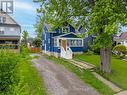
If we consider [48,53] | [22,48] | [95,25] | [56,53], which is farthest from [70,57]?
[22,48]

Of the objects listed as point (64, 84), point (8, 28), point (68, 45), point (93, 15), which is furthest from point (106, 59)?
point (8, 28)

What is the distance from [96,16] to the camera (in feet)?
77.8

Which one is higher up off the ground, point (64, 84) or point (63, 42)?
point (63, 42)

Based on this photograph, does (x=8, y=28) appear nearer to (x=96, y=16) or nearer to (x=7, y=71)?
(x=96, y=16)

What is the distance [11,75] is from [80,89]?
12.8 m

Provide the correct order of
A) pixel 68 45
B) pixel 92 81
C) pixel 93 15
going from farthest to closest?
pixel 68 45 → pixel 93 15 → pixel 92 81

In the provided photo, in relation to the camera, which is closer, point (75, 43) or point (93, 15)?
point (93, 15)

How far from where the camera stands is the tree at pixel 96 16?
2295cm

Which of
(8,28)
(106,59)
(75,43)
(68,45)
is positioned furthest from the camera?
(8,28)

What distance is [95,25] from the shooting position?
24328 millimetres

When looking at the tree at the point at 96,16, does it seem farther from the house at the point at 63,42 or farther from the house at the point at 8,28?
the house at the point at 8,28

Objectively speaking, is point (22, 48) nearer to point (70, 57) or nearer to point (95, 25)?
point (95, 25)

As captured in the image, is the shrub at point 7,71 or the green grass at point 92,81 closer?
the shrub at point 7,71

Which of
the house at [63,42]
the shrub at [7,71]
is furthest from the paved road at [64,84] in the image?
the house at [63,42]
